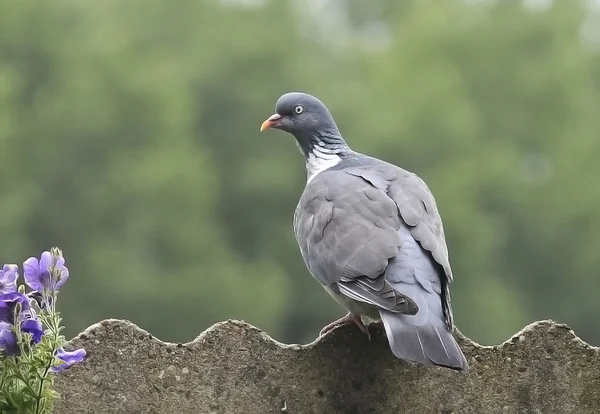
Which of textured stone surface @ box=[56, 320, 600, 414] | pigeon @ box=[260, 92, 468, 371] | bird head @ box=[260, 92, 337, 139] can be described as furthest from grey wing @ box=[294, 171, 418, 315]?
bird head @ box=[260, 92, 337, 139]

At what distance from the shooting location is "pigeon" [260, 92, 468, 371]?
5.05m

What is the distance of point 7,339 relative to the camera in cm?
391

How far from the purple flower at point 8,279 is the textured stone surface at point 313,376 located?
29.9 inches

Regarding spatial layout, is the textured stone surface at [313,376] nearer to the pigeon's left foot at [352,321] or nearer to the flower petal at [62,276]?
the pigeon's left foot at [352,321]

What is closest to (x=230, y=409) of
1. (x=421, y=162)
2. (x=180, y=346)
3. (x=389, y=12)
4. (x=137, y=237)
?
(x=180, y=346)

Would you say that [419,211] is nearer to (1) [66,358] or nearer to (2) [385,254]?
(2) [385,254]

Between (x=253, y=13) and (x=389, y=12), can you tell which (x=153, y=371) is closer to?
(x=253, y=13)

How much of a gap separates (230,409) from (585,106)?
45.0 meters

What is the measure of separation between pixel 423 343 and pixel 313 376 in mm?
390

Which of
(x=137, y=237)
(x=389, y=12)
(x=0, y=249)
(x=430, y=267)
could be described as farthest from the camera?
(x=389, y=12)

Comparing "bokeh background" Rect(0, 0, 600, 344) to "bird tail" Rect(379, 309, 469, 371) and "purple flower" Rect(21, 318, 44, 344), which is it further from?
"purple flower" Rect(21, 318, 44, 344)

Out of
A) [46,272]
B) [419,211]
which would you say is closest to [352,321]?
[419,211]

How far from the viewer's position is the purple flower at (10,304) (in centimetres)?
389

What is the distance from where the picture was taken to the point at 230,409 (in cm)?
485
